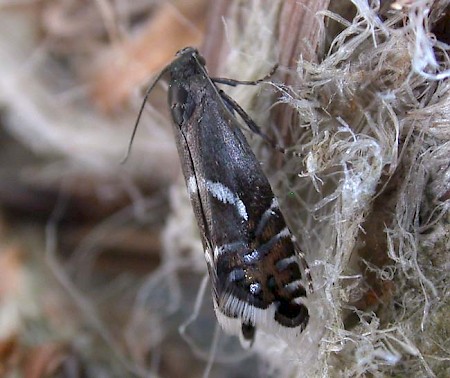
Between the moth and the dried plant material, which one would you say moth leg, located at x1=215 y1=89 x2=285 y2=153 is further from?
the dried plant material

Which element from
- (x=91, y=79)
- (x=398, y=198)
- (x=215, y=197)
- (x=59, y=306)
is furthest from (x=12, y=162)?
(x=398, y=198)

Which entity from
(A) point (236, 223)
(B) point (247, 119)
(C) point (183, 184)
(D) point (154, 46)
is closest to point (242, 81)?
(B) point (247, 119)

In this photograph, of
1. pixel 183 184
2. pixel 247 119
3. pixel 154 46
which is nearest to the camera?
pixel 247 119

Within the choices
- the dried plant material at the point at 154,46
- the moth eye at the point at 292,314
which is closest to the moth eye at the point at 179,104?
the moth eye at the point at 292,314

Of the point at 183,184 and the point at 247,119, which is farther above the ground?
the point at 247,119

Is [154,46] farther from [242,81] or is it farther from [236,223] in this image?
[236,223]

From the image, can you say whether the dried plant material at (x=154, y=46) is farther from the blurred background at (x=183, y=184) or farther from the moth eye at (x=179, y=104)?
the moth eye at (x=179, y=104)

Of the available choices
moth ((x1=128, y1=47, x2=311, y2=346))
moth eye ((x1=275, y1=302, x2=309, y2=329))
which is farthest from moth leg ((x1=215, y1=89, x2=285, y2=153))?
moth eye ((x1=275, y1=302, x2=309, y2=329))

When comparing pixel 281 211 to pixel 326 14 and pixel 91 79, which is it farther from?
pixel 91 79
